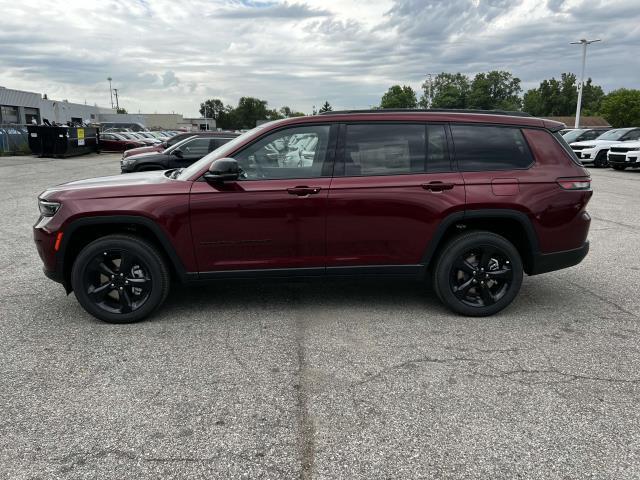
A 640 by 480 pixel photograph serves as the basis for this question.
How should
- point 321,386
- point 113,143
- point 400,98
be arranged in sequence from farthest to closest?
point 400,98 < point 113,143 < point 321,386

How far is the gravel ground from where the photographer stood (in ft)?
8.37

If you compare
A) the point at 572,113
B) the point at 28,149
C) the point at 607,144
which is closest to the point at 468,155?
the point at 607,144

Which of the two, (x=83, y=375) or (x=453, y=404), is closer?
(x=453, y=404)

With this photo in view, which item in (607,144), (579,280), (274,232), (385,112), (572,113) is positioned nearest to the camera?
(274,232)

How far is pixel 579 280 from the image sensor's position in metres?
5.57

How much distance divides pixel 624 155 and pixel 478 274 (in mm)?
18793

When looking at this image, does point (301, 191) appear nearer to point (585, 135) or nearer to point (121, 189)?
point (121, 189)

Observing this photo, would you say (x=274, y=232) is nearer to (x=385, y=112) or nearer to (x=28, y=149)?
(x=385, y=112)

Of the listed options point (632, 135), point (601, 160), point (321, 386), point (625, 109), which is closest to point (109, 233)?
point (321, 386)

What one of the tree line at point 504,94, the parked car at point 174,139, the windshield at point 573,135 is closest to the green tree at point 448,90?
the tree line at point 504,94

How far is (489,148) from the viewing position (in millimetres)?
4434

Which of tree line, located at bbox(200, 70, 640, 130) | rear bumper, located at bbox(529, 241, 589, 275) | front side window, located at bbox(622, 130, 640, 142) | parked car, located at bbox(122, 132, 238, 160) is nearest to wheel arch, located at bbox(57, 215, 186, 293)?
rear bumper, located at bbox(529, 241, 589, 275)

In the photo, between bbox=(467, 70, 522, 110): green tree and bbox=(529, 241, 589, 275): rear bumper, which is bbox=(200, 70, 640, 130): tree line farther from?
bbox=(529, 241, 589, 275): rear bumper

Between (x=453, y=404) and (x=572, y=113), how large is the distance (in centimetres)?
13375
